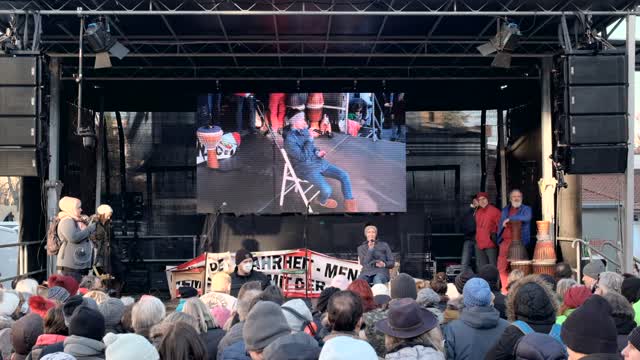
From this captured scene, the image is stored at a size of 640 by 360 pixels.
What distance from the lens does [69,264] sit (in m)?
9.71

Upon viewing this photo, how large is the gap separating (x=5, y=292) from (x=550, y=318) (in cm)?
414

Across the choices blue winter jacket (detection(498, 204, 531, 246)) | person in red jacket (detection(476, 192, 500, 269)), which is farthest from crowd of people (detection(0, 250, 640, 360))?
person in red jacket (detection(476, 192, 500, 269))

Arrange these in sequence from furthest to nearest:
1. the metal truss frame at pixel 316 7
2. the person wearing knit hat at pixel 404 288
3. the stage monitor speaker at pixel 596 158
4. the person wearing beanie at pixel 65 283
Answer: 1. the stage monitor speaker at pixel 596 158
2. the metal truss frame at pixel 316 7
3. the person wearing beanie at pixel 65 283
4. the person wearing knit hat at pixel 404 288

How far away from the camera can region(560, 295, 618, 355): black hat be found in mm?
3057

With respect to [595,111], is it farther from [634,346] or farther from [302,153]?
[634,346]

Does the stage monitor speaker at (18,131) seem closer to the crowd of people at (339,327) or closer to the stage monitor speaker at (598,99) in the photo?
the crowd of people at (339,327)

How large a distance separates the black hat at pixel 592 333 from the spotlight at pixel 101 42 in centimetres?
805

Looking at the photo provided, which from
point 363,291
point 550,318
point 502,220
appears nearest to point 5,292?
point 363,291

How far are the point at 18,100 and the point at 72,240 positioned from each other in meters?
1.90

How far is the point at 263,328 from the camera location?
3.48m

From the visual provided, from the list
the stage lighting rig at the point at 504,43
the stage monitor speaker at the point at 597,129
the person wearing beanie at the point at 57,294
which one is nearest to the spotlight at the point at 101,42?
the person wearing beanie at the point at 57,294

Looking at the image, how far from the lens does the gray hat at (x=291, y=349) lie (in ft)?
10.1

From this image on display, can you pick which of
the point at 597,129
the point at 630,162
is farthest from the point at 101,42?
the point at 630,162

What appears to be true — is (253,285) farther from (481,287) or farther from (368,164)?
(368,164)
